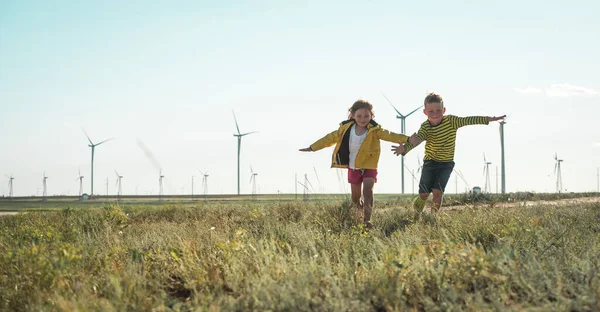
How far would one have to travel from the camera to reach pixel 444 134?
8.76 meters

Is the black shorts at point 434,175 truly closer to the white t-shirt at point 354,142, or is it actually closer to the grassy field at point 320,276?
the white t-shirt at point 354,142

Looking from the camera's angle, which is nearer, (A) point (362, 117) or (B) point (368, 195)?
(B) point (368, 195)

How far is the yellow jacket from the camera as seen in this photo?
8398mm

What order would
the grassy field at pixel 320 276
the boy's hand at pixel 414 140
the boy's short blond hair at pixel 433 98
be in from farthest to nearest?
the boy's short blond hair at pixel 433 98, the boy's hand at pixel 414 140, the grassy field at pixel 320 276

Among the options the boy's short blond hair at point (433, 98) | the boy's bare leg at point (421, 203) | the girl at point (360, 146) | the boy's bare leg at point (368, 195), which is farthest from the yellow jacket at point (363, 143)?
the boy's bare leg at point (421, 203)

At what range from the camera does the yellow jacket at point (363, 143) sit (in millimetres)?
8398

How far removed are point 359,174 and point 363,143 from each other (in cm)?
47

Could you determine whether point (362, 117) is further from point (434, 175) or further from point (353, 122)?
point (434, 175)

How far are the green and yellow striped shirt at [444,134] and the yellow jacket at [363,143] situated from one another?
0.46 meters

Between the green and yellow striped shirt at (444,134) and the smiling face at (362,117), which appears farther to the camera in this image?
the green and yellow striped shirt at (444,134)

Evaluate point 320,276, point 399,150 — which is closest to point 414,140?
point 399,150

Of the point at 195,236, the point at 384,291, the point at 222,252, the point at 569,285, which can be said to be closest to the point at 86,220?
the point at 195,236

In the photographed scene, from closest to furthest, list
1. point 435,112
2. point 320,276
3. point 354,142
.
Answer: point 320,276, point 354,142, point 435,112

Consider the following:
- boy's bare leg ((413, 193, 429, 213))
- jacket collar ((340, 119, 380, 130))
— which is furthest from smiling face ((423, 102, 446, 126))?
boy's bare leg ((413, 193, 429, 213))
